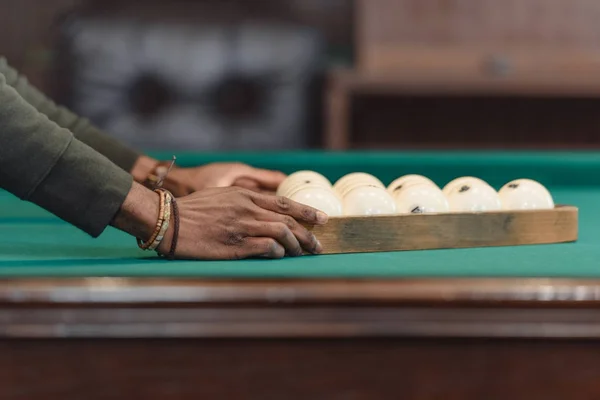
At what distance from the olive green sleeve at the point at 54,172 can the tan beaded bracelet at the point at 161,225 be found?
0.18ft

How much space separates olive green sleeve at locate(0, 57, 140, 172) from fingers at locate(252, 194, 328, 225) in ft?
2.40

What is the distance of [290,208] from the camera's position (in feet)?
4.20

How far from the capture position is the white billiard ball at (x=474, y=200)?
1.43 meters

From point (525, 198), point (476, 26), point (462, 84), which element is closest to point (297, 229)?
point (525, 198)

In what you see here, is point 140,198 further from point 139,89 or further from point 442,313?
point 139,89

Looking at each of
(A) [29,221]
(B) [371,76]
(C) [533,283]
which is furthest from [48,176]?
(B) [371,76]

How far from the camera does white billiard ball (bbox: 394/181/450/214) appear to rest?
1.39m

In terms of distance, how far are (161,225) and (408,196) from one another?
40 cm

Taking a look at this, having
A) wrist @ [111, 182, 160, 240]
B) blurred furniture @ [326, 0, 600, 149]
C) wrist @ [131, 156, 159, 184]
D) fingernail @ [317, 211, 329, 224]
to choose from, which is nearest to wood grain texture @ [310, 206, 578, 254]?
fingernail @ [317, 211, 329, 224]

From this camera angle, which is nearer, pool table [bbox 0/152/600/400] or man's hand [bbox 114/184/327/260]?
pool table [bbox 0/152/600/400]

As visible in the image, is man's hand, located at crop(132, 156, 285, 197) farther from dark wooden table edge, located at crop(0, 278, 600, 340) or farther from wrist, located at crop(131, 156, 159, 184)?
dark wooden table edge, located at crop(0, 278, 600, 340)

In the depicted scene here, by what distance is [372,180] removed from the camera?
4.93 feet

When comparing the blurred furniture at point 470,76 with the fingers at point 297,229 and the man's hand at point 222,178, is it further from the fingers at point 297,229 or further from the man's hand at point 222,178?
the fingers at point 297,229

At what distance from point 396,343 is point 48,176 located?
517 millimetres
